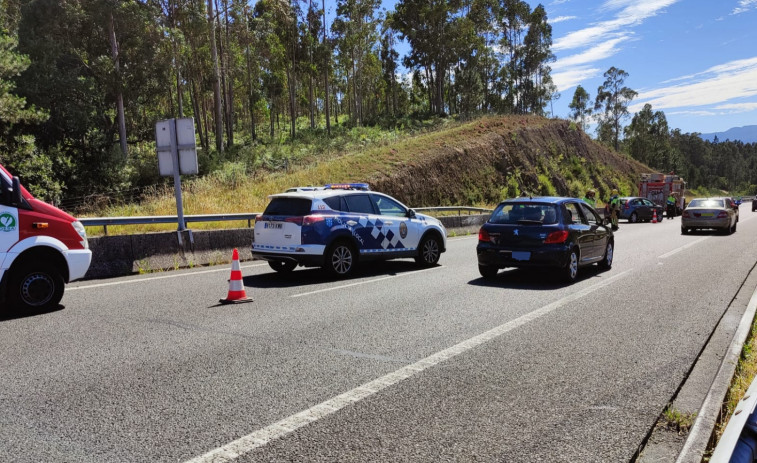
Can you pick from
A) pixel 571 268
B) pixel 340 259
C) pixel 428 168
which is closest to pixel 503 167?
pixel 428 168

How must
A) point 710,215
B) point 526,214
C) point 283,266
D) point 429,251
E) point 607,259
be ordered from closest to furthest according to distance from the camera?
1. point 526,214
2. point 283,266
3. point 607,259
4. point 429,251
5. point 710,215

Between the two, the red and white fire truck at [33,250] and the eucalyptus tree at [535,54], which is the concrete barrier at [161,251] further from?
the eucalyptus tree at [535,54]

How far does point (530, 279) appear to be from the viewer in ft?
34.1

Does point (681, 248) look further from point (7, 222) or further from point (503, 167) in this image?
point (503, 167)

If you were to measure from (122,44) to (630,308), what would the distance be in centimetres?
3283

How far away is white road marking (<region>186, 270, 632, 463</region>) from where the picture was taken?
128 inches

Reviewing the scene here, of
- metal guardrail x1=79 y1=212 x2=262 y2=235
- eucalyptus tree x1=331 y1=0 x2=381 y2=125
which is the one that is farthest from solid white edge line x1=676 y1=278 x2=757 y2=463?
eucalyptus tree x1=331 y1=0 x2=381 y2=125

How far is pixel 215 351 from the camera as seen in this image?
5.38m

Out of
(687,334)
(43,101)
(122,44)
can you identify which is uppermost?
(122,44)

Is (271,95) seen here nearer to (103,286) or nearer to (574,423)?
(103,286)

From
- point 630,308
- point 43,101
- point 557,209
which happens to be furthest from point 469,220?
point 43,101

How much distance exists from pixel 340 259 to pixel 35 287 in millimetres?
5002

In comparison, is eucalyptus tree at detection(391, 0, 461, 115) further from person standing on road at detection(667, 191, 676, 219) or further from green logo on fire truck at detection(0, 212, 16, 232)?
green logo on fire truck at detection(0, 212, 16, 232)

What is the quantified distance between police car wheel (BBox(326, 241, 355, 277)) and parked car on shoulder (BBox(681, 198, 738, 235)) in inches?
643
